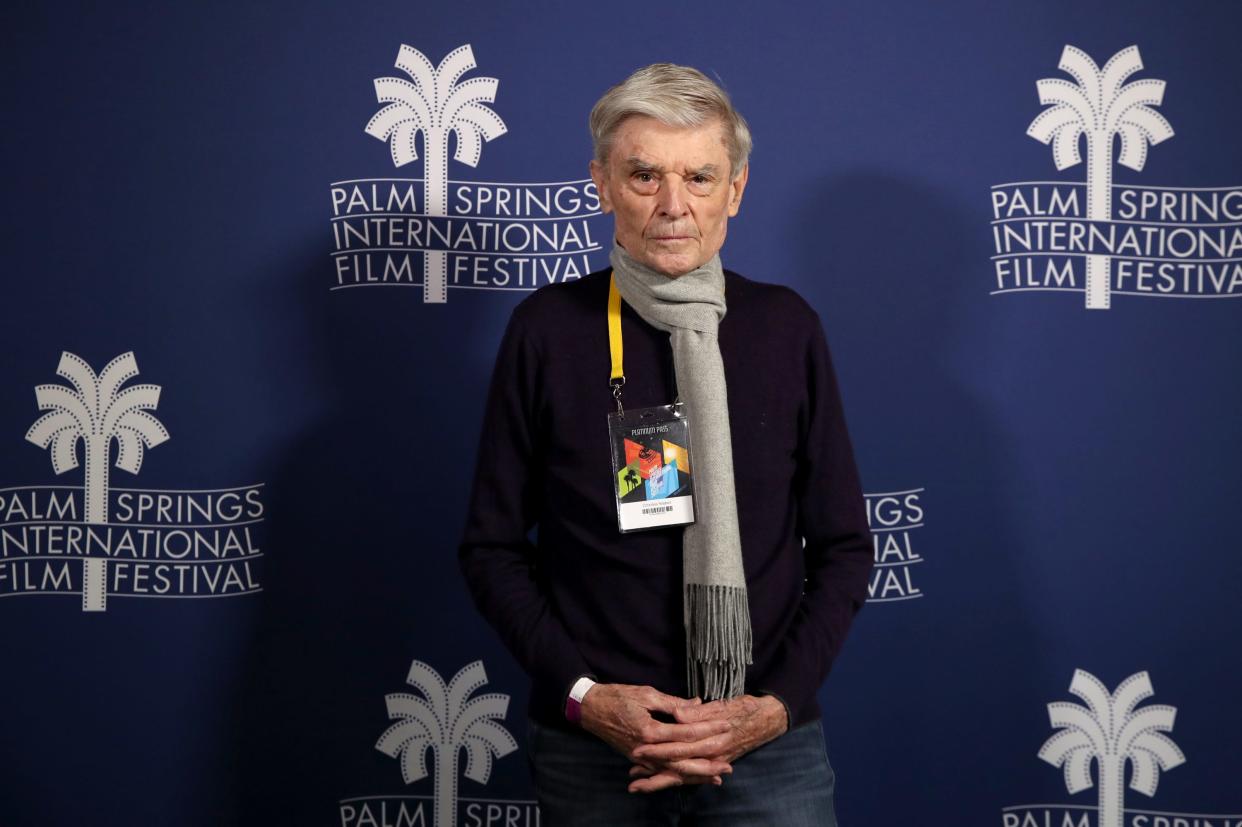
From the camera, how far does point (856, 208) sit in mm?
2275

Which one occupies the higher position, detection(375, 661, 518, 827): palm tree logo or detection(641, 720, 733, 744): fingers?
detection(641, 720, 733, 744): fingers

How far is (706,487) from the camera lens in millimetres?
1480

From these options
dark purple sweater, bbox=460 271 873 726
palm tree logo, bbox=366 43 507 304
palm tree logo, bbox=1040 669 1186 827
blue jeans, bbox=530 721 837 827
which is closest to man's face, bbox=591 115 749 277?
dark purple sweater, bbox=460 271 873 726

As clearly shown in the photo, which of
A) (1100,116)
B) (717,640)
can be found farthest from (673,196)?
(1100,116)

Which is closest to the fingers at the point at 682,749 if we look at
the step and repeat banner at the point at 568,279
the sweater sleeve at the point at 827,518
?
the sweater sleeve at the point at 827,518

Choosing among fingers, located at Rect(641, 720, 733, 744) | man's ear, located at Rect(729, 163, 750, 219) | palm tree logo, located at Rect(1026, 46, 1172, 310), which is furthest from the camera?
palm tree logo, located at Rect(1026, 46, 1172, 310)

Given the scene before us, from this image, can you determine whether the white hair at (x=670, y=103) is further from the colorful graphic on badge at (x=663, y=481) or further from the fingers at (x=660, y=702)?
the fingers at (x=660, y=702)

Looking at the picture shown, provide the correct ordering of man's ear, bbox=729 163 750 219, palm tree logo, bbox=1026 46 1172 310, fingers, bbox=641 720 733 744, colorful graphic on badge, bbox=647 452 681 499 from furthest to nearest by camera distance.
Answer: palm tree logo, bbox=1026 46 1172 310
man's ear, bbox=729 163 750 219
colorful graphic on badge, bbox=647 452 681 499
fingers, bbox=641 720 733 744

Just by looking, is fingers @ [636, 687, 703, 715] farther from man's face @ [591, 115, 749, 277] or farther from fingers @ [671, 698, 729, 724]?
man's face @ [591, 115, 749, 277]

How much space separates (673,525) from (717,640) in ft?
0.56

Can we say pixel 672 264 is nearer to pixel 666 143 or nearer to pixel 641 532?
pixel 666 143

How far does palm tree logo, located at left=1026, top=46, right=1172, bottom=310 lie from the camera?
2.27m

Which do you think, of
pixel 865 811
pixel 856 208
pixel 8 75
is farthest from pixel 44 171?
pixel 865 811

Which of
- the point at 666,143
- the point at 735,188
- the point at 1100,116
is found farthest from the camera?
the point at 1100,116
